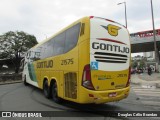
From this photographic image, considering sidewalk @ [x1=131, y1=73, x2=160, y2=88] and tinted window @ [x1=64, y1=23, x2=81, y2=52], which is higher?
tinted window @ [x1=64, y1=23, x2=81, y2=52]

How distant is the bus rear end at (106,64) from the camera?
29.1 ft

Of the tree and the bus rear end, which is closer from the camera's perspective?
the bus rear end

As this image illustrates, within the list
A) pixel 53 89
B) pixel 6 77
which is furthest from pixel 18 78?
pixel 53 89

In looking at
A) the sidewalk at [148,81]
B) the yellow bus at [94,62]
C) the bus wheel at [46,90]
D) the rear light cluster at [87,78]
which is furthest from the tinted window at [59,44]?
the sidewalk at [148,81]

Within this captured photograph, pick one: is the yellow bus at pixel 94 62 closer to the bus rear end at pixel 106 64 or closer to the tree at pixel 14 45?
the bus rear end at pixel 106 64

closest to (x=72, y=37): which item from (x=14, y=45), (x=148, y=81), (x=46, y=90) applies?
(x=46, y=90)

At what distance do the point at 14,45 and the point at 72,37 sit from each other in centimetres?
5525

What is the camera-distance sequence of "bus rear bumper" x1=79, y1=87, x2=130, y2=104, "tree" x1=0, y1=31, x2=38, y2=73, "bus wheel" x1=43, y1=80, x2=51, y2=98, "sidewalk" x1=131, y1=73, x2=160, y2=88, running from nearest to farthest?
1. "bus rear bumper" x1=79, y1=87, x2=130, y2=104
2. "bus wheel" x1=43, y1=80, x2=51, y2=98
3. "sidewalk" x1=131, y1=73, x2=160, y2=88
4. "tree" x1=0, y1=31, x2=38, y2=73

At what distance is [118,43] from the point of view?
9898 mm

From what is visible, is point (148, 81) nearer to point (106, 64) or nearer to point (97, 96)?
point (106, 64)

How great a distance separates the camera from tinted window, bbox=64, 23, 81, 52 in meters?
9.72

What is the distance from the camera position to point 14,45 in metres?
63.0

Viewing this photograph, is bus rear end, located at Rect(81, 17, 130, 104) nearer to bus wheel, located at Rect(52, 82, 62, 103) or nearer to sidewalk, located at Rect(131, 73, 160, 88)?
bus wheel, located at Rect(52, 82, 62, 103)

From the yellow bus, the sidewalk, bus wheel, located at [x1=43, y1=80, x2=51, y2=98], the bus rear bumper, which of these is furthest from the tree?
the bus rear bumper
